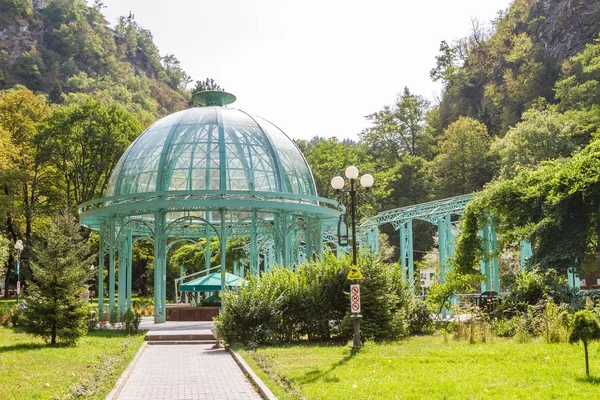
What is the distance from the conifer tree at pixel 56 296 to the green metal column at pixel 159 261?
213 inches

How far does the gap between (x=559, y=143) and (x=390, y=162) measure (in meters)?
27.8

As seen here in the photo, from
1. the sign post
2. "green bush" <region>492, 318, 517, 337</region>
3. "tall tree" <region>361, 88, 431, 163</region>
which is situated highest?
"tall tree" <region>361, 88, 431, 163</region>

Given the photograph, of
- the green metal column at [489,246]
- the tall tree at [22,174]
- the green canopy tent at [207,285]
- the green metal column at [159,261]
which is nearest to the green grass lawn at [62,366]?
the green metal column at [159,261]

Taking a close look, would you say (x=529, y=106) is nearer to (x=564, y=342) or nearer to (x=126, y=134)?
(x=126, y=134)

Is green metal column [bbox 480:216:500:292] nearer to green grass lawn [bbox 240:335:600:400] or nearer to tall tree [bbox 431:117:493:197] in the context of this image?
green grass lawn [bbox 240:335:600:400]

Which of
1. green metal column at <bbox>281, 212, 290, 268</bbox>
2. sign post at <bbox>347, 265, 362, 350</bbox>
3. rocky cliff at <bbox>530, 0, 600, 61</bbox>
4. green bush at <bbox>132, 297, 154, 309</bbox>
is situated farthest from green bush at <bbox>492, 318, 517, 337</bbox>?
rocky cliff at <bbox>530, 0, 600, 61</bbox>

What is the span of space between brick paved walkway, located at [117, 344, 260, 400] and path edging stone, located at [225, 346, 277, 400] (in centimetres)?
12

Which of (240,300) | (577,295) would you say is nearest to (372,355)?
(240,300)

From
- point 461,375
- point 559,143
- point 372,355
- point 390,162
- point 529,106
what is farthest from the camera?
point 390,162

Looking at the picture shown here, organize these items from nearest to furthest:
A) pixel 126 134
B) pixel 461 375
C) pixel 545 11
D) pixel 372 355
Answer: pixel 461 375, pixel 372 355, pixel 126 134, pixel 545 11

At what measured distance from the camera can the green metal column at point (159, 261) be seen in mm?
24578

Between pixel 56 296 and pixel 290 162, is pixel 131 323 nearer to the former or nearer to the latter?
pixel 56 296

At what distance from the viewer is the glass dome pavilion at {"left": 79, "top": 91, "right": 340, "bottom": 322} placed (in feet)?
81.5

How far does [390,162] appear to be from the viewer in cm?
7462
